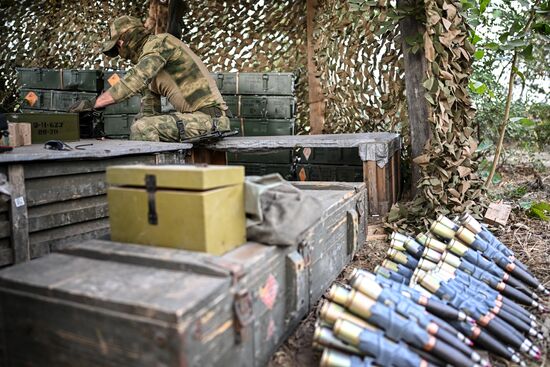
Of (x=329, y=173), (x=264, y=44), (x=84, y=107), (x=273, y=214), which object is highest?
(x=264, y=44)

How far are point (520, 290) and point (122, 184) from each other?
253 cm

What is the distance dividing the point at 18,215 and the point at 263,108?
3986 mm

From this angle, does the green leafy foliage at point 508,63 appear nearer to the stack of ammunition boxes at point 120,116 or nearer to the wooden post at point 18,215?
the wooden post at point 18,215

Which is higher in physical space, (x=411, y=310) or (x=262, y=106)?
(x=262, y=106)

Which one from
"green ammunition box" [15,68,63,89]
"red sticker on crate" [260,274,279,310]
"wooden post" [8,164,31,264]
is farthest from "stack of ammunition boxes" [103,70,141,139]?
"red sticker on crate" [260,274,279,310]

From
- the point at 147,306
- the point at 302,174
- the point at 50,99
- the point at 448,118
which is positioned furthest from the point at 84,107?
the point at 147,306

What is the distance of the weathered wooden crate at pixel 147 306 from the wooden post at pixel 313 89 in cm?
489

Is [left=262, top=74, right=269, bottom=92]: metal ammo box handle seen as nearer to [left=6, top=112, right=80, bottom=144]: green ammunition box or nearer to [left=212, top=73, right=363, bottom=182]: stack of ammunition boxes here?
[left=212, top=73, right=363, bottom=182]: stack of ammunition boxes

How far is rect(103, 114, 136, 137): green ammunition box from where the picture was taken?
675 centimetres

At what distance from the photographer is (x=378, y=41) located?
573 cm

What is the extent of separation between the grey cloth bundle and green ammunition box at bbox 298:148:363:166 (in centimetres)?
355

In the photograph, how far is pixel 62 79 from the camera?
23.1ft

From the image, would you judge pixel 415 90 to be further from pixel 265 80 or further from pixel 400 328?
pixel 400 328

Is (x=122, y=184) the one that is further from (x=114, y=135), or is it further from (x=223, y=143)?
(x=114, y=135)
